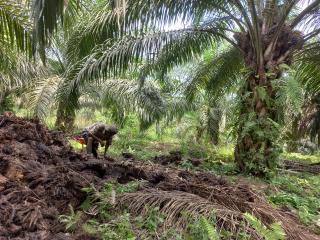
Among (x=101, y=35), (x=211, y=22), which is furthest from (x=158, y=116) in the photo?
(x=101, y=35)

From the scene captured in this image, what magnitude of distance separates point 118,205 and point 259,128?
156 inches

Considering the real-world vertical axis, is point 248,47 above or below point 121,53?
above

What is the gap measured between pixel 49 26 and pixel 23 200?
1.56 m

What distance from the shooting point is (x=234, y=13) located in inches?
300

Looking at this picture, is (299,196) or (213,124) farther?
(213,124)

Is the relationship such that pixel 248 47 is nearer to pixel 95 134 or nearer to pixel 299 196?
pixel 299 196

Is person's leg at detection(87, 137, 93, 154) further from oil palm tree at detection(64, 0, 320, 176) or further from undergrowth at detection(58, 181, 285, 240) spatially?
undergrowth at detection(58, 181, 285, 240)

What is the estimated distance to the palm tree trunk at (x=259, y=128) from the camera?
696 centimetres

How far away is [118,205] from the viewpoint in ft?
12.4

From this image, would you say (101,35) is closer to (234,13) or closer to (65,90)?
(65,90)

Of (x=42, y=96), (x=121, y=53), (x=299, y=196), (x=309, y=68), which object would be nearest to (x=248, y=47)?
(x=309, y=68)

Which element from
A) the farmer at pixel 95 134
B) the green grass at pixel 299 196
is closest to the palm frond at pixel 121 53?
the farmer at pixel 95 134

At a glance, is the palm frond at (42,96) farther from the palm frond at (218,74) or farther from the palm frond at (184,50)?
the palm frond at (184,50)

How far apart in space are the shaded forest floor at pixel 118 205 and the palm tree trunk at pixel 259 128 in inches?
67.8
